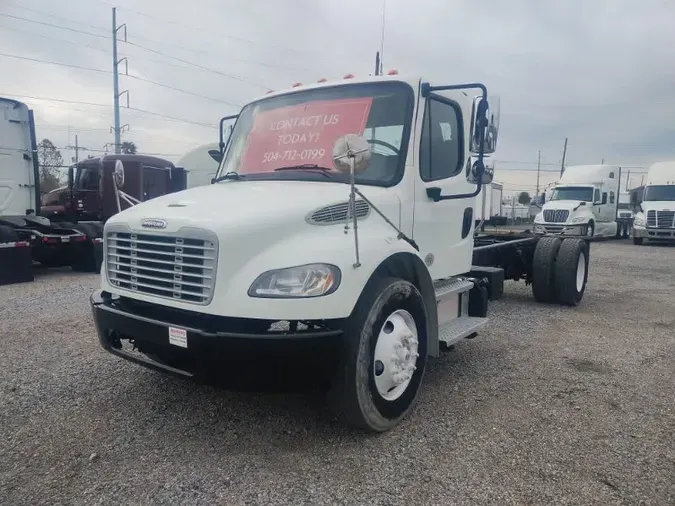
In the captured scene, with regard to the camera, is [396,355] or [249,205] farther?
[396,355]

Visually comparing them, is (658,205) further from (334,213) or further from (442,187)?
(334,213)

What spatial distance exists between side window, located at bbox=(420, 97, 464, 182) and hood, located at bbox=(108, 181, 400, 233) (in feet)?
1.87

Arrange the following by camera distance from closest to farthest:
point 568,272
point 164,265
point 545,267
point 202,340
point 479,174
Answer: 1. point 202,340
2. point 164,265
3. point 479,174
4. point 568,272
5. point 545,267

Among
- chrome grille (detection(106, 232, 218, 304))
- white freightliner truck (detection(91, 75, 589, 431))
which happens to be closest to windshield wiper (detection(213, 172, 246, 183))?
white freightliner truck (detection(91, 75, 589, 431))

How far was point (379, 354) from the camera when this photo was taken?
3.49 m

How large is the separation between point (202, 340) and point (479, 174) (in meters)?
2.77

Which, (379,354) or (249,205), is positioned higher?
(249,205)

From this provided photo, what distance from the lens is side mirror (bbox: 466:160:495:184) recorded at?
4.57 metres

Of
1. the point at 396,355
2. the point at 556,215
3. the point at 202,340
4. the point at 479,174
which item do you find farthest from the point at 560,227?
the point at 202,340

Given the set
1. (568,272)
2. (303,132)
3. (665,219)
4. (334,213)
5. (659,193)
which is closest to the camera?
(334,213)

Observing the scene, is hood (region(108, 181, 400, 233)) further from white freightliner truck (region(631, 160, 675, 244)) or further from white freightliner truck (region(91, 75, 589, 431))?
white freightliner truck (region(631, 160, 675, 244))

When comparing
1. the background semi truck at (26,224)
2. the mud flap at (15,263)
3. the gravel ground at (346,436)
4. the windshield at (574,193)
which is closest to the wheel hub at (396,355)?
the gravel ground at (346,436)

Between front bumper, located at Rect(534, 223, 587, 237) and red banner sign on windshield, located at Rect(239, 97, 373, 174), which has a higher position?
red banner sign on windshield, located at Rect(239, 97, 373, 174)

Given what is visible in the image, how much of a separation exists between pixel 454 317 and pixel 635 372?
178 cm
